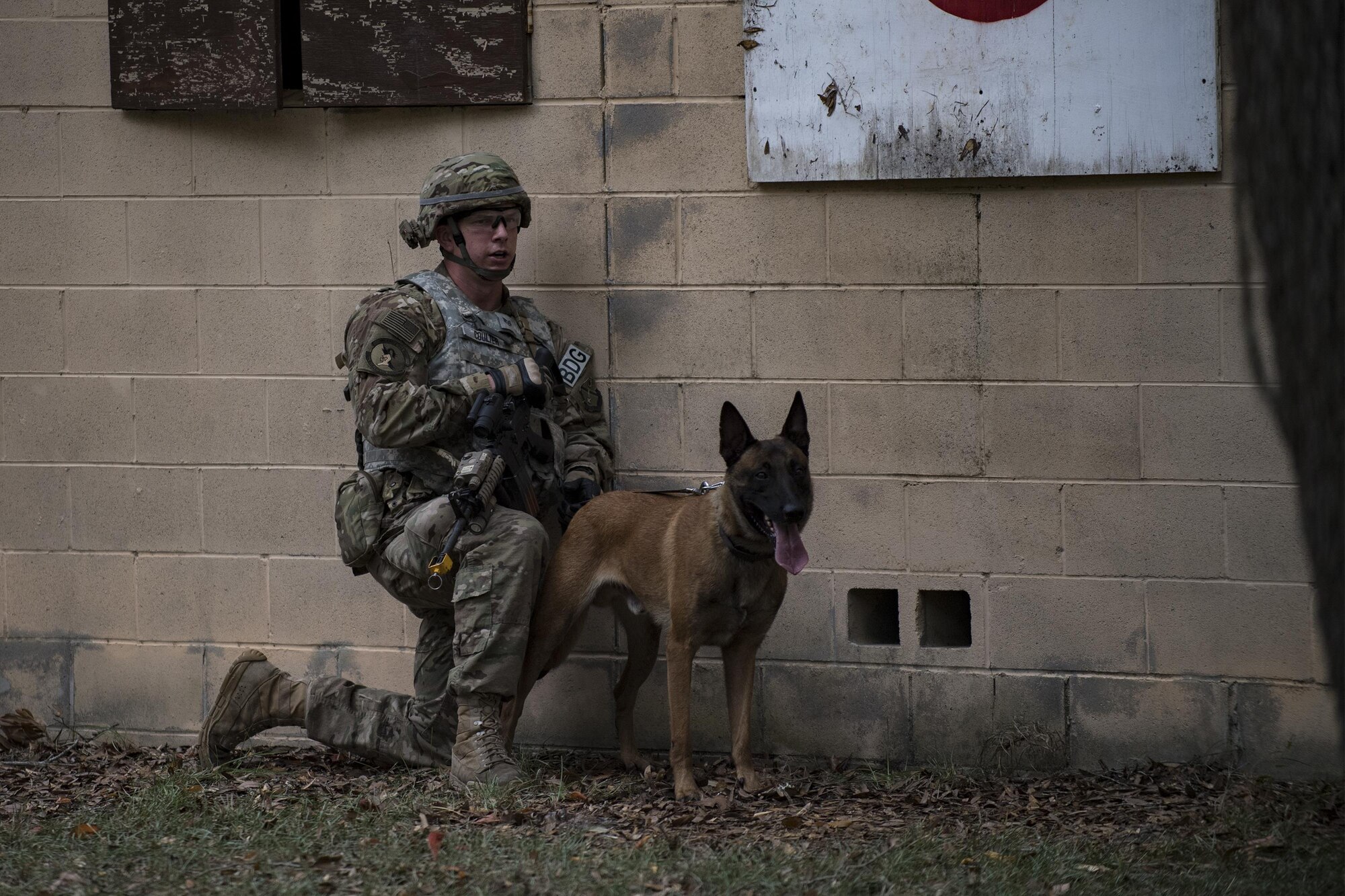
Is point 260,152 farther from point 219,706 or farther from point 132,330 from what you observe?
point 219,706

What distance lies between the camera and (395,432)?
4449 mm

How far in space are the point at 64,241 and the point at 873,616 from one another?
3489 millimetres

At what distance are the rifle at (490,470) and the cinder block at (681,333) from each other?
1.45 ft

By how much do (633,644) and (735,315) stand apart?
4.16 ft

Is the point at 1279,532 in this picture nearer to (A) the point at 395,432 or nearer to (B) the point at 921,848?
(B) the point at 921,848

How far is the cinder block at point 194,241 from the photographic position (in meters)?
5.23

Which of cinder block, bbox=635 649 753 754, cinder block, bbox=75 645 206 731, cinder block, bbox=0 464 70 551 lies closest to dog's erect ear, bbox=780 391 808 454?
cinder block, bbox=635 649 753 754

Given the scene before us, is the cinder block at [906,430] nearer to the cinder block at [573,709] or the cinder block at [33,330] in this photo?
the cinder block at [573,709]

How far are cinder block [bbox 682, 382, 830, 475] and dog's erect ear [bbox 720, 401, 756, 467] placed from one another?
54cm

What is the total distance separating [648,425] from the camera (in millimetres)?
5082

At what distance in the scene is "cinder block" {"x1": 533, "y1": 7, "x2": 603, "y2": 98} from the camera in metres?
4.99

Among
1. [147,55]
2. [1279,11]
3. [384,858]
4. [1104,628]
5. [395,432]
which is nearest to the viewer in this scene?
[1279,11]

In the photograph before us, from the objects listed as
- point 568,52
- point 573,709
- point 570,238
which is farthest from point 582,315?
point 573,709

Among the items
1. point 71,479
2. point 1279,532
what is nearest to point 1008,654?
point 1279,532
